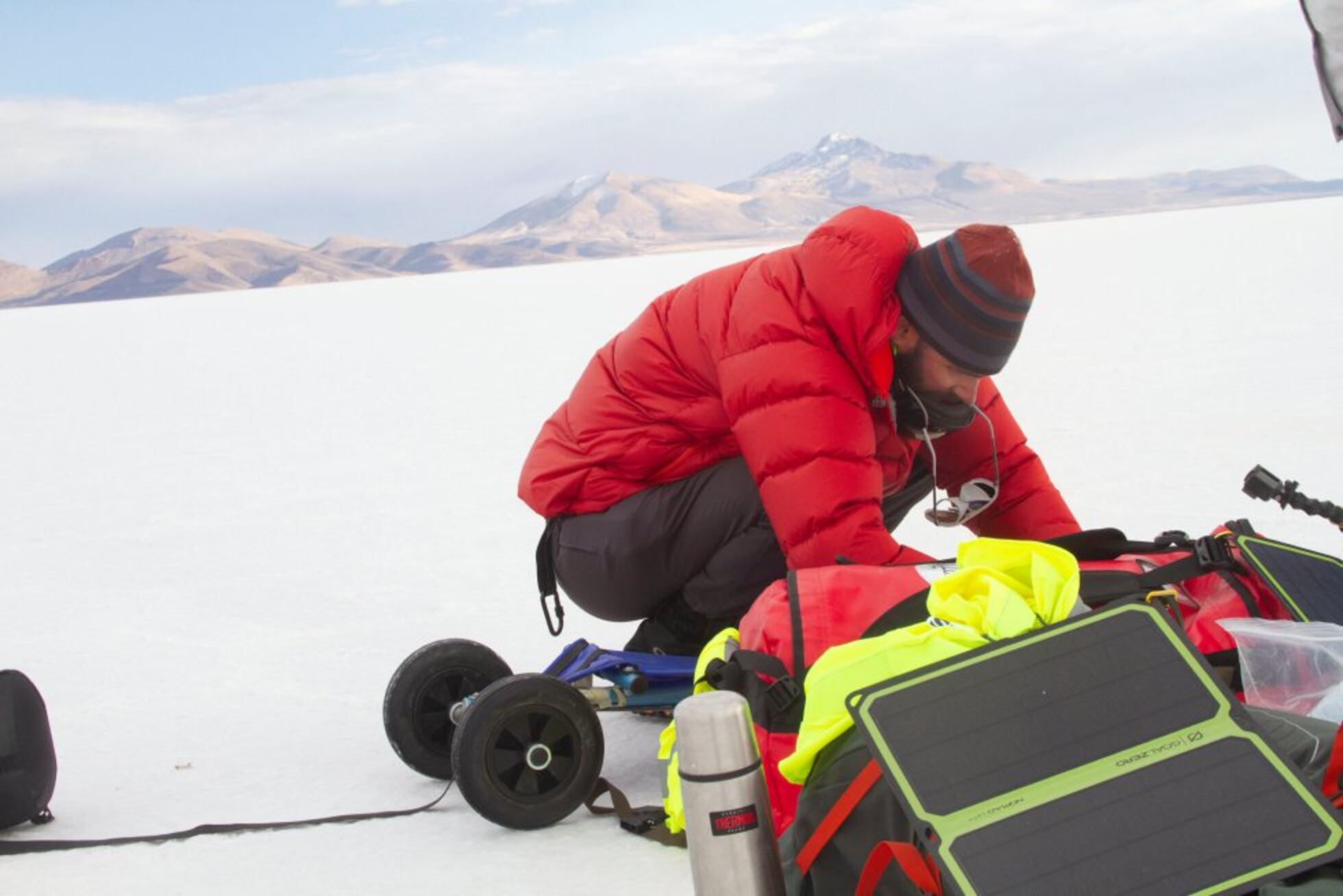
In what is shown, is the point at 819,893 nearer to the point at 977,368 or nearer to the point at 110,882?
the point at 977,368

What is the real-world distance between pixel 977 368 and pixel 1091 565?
1.30 ft

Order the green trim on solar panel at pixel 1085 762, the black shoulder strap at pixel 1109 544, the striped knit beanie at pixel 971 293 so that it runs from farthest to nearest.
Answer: the striped knit beanie at pixel 971 293, the black shoulder strap at pixel 1109 544, the green trim on solar panel at pixel 1085 762

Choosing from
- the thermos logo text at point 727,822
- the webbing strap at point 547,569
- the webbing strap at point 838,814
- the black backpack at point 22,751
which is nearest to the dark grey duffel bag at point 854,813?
the webbing strap at point 838,814

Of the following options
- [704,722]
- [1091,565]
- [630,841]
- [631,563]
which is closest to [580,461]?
[631,563]

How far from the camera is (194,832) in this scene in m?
2.24

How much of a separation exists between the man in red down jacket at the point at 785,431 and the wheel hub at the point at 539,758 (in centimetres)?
45

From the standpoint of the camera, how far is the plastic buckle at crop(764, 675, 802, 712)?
1.73 meters

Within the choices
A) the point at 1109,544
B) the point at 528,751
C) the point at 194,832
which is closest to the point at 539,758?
the point at 528,751

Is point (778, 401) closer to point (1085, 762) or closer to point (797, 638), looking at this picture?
point (797, 638)

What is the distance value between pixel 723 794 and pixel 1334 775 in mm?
595

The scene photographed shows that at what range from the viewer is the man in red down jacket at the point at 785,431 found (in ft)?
7.06

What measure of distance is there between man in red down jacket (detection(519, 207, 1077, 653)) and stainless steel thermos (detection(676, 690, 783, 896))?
2.32 feet

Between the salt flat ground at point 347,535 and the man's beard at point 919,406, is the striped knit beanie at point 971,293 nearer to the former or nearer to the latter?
the man's beard at point 919,406

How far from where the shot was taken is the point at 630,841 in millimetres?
2045
